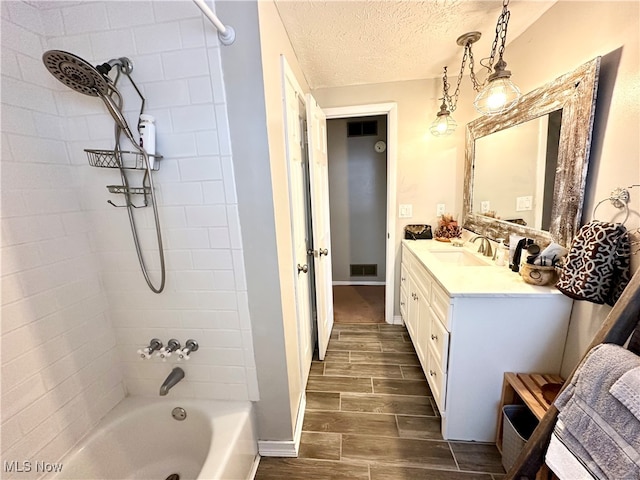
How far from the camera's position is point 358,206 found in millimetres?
3617

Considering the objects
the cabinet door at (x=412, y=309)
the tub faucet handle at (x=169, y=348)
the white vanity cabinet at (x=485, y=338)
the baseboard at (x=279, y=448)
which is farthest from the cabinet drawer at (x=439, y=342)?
the tub faucet handle at (x=169, y=348)

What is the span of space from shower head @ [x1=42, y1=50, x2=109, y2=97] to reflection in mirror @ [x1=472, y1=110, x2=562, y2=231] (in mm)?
2020

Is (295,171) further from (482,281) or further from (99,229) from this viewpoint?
(482,281)

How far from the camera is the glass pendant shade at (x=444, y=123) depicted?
205 centimetres

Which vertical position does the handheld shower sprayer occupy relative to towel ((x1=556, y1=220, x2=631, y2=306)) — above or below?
above

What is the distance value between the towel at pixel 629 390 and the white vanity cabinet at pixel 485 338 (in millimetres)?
577

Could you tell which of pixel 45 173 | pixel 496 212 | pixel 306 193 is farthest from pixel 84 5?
pixel 496 212

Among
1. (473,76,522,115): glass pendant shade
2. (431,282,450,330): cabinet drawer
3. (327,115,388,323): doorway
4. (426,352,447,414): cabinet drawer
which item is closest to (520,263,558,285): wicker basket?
(431,282,450,330): cabinet drawer

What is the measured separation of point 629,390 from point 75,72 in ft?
6.20

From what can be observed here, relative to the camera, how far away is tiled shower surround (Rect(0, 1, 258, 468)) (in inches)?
37.3

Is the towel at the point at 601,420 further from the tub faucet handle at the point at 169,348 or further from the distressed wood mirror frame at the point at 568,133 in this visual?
the tub faucet handle at the point at 169,348

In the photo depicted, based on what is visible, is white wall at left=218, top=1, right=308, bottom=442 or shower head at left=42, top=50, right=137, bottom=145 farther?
white wall at left=218, top=1, right=308, bottom=442

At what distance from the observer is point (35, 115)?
1.01m

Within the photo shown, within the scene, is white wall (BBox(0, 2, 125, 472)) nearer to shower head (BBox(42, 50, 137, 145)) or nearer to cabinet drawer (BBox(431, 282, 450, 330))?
shower head (BBox(42, 50, 137, 145))
